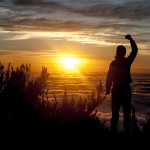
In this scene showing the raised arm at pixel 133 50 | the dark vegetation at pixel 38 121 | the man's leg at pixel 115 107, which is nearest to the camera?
the dark vegetation at pixel 38 121

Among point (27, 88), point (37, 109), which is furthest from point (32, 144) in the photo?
point (27, 88)

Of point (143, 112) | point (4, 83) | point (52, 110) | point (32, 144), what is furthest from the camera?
point (143, 112)

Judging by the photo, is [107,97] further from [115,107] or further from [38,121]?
[38,121]

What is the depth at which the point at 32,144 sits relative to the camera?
4641mm

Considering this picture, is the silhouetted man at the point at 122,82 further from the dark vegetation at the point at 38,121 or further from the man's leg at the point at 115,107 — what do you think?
the dark vegetation at the point at 38,121

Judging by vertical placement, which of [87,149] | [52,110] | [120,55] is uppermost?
[120,55]

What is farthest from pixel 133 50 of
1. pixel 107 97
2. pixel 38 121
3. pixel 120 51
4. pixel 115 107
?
pixel 107 97

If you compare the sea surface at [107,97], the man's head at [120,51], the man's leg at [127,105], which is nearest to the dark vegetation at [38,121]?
the man's leg at [127,105]

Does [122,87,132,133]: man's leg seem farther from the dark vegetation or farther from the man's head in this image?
the man's head

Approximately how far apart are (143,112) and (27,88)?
8360 millimetres

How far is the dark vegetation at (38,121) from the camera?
4.78m

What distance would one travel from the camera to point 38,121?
5027 millimetres

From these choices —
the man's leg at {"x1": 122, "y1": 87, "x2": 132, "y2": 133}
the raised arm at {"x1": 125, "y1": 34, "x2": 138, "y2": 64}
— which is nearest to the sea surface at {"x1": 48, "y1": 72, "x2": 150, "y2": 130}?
the man's leg at {"x1": 122, "y1": 87, "x2": 132, "y2": 133}

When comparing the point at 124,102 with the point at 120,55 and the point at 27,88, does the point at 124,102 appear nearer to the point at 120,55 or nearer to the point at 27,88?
the point at 120,55
